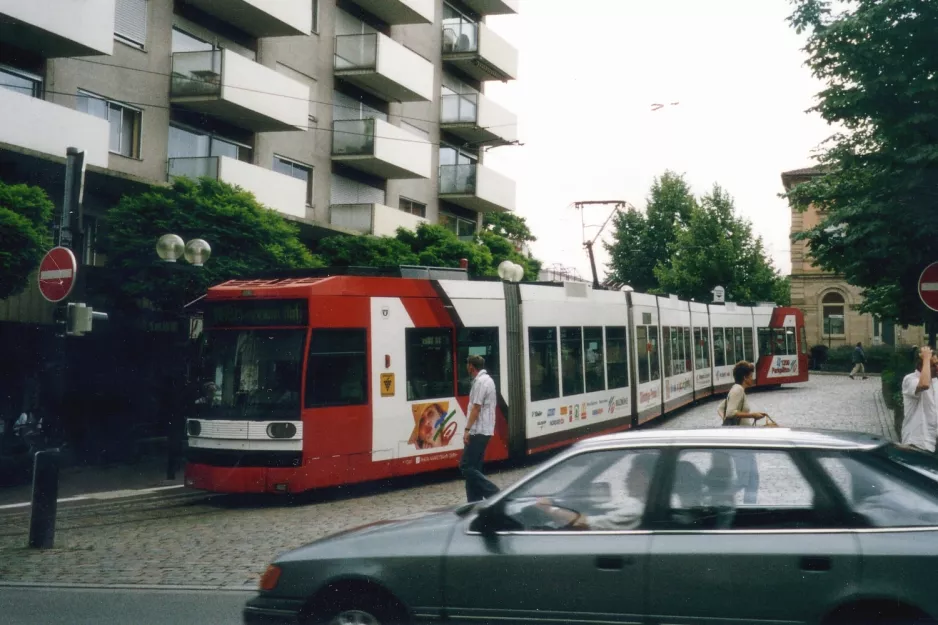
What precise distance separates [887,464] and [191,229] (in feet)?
52.0

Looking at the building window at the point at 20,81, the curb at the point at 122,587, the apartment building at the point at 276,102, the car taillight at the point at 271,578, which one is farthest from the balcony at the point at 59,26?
the car taillight at the point at 271,578

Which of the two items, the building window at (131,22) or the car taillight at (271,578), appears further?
the building window at (131,22)

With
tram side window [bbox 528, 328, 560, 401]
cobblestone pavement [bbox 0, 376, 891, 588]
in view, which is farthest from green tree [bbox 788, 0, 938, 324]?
cobblestone pavement [bbox 0, 376, 891, 588]

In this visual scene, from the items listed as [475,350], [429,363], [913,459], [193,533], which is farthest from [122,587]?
[475,350]

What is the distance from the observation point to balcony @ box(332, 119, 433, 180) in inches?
1134

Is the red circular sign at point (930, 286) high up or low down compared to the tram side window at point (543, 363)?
up

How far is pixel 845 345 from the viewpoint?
55.9 m

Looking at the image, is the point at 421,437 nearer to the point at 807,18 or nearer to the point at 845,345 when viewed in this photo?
the point at 807,18

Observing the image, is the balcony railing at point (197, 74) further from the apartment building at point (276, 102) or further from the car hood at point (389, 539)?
the car hood at point (389, 539)

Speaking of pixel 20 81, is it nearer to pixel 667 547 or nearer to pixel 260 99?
pixel 260 99

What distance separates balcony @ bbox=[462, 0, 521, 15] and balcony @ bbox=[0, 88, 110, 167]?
2058cm

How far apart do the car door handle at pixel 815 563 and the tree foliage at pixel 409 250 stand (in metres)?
18.4

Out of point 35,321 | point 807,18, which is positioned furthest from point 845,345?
point 35,321

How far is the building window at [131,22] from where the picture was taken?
21531 millimetres
